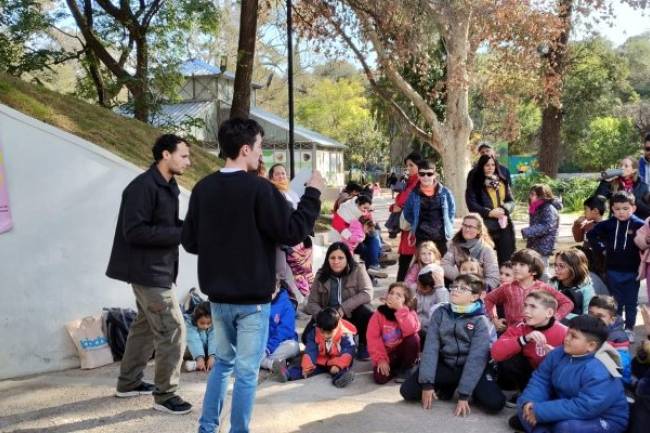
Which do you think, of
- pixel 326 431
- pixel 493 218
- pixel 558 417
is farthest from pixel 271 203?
pixel 493 218

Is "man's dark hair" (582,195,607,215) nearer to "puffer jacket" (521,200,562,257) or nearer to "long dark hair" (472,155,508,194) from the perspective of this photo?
"puffer jacket" (521,200,562,257)

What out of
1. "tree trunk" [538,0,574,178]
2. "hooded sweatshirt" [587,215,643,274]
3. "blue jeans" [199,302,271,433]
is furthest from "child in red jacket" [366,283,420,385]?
"tree trunk" [538,0,574,178]

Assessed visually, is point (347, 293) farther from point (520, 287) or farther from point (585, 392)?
point (585, 392)

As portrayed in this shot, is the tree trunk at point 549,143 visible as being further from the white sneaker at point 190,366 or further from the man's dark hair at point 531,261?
the white sneaker at point 190,366

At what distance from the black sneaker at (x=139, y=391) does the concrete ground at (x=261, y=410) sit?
5 centimetres

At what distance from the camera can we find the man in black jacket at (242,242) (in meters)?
3.18

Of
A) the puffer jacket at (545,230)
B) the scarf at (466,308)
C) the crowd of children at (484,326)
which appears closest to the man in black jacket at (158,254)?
the crowd of children at (484,326)

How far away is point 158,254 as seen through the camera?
4070 millimetres

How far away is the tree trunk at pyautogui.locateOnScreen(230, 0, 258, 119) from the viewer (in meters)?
13.2

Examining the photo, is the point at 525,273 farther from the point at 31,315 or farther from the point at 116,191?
the point at 31,315

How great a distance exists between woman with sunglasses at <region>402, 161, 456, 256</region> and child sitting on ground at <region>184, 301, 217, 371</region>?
246 cm

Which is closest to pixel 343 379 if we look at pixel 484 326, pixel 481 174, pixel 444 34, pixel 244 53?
pixel 484 326

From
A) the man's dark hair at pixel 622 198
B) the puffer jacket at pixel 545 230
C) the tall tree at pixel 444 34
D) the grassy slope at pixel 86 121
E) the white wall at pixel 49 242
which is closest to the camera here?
the white wall at pixel 49 242

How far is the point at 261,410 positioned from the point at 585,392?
207 cm
